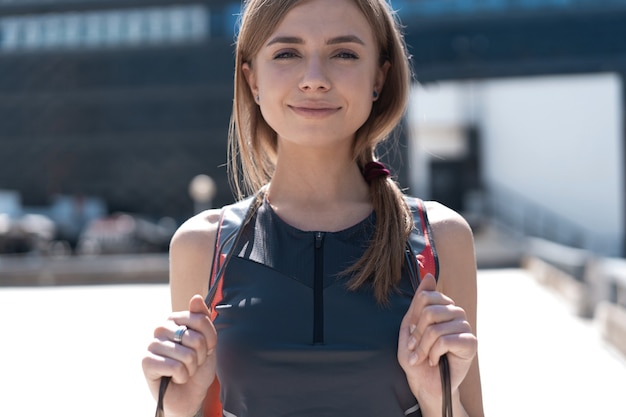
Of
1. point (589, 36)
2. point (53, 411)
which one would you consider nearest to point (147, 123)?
point (589, 36)

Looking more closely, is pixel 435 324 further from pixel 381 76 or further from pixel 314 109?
pixel 381 76

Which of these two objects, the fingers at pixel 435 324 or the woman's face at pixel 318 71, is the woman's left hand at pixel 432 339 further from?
the woman's face at pixel 318 71

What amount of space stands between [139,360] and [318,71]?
6798 mm

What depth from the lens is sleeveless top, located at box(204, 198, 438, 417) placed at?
1905 mm

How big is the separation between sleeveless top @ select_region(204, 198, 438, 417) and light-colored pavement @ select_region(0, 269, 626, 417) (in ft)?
14.7

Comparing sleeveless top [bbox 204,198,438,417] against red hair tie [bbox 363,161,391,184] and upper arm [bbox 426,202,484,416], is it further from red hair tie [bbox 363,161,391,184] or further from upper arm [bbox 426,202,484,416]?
red hair tie [bbox 363,161,391,184]

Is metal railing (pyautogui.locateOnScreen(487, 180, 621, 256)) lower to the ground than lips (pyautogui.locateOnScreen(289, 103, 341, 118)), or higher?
lower

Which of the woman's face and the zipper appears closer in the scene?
the zipper

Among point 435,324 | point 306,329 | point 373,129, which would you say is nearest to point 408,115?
point 373,129

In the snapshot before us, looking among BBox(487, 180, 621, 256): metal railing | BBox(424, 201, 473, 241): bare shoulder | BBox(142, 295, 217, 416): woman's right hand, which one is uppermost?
BBox(424, 201, 473, 241): bare shoulder

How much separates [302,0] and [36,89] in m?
36.6

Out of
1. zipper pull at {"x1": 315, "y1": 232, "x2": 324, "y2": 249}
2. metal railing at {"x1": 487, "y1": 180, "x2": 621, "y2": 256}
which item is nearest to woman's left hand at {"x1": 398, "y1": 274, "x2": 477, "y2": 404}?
zipper pull at {"x1": 315, "y1": 232, "x2": 324, "y2": 249}

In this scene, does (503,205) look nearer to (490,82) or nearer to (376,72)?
(490,82)

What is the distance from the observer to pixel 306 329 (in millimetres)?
1938
